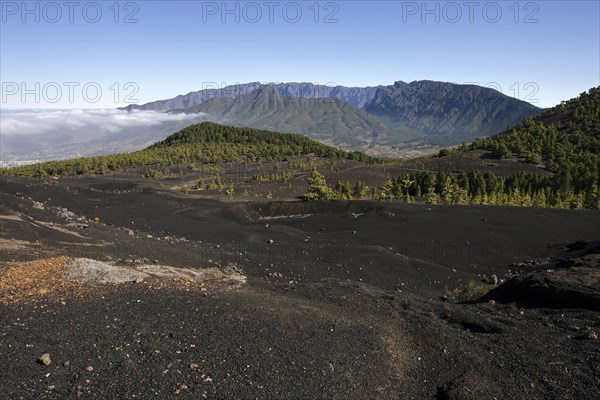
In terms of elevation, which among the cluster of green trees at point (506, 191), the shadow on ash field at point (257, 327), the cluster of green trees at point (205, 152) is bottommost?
the shadow on ash field at point (257, 327)

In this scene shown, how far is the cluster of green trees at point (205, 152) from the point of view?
85.3 meters

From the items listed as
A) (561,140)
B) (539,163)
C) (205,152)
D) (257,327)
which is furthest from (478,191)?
(205,152)

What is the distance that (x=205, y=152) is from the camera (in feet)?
366

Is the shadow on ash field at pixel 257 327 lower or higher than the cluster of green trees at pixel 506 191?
lower

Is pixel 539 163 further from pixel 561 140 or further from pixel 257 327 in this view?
Answer: pixel 257 327

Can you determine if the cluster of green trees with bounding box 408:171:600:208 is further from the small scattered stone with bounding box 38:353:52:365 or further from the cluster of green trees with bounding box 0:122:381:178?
the small scattered stone with bounding box 38:353:52:365

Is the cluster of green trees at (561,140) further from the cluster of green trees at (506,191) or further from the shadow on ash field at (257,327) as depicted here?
the shadow on ash field at (257,327)

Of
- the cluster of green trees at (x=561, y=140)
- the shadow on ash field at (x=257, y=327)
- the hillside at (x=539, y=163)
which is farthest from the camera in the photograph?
the cluster of green trees at (x=561, y=140)

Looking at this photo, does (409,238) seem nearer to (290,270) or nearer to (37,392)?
(290,270)

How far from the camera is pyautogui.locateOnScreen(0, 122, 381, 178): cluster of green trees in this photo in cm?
8531

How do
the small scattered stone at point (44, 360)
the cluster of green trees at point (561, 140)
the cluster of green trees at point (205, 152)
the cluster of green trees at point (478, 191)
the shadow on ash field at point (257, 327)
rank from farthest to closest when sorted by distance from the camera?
1. the cluster of green trees at point (205, 152)
2. the cluster of green trees at point (561, 140)
3. the cluster of green trees at point (478, 191)
4. the shadow on ash field at point (257, 327)
5. the small scattered stone at point (44, 360)

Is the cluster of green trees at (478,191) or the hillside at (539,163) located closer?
the cluster of green trees at (478,191)

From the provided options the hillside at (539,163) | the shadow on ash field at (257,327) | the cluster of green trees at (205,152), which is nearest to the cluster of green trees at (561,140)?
the hillside at (539,163)

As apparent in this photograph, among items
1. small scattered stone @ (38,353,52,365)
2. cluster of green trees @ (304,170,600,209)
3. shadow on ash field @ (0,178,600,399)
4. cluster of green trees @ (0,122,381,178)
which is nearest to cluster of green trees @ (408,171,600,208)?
cluster of green trees @ (304,170,600,209)
